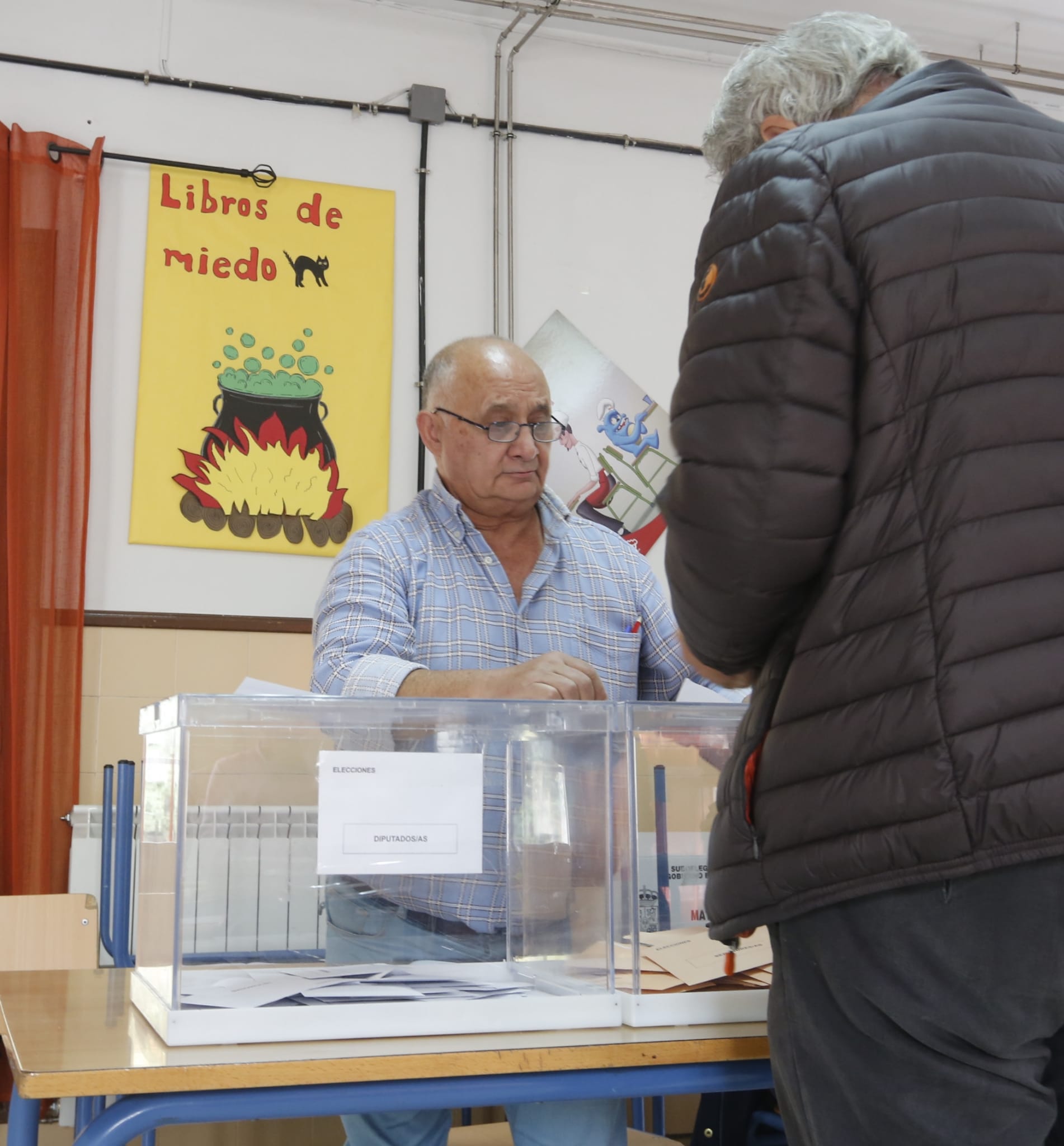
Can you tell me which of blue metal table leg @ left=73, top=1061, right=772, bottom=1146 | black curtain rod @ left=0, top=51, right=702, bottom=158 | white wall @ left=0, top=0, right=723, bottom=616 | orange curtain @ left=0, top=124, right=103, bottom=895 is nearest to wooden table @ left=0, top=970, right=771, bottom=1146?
blue metal table leg @ left=73, top=1061, right=772, bottom=1146

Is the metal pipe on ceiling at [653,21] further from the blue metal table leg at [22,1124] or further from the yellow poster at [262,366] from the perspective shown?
the blue metal table leg at [22,1124]

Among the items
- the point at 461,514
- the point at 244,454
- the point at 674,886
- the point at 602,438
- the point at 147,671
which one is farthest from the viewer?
the point at 602,438

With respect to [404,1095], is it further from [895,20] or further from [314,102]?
[895,20]

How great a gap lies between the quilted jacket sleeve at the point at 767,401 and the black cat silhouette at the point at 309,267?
2795 mm

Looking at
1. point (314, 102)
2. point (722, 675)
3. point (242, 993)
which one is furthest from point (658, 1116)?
point (314, 102)

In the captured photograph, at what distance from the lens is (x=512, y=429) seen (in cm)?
229

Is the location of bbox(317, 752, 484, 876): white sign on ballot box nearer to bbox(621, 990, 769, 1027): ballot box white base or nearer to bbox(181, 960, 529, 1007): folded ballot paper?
bbox(181, 960, 529, 1007): folded ballot paper

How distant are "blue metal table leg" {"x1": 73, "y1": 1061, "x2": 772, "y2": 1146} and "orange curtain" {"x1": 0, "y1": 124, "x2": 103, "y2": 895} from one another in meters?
2.12

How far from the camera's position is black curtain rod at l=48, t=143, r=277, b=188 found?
3430 millimetres

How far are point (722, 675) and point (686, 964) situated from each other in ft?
1.21

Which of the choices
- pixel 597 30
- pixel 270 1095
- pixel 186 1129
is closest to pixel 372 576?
pixel 270 1095

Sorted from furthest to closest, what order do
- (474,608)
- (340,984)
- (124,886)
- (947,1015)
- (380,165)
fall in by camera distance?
(380,165) < (124,886) < (474,608) < (340,984) < (947,1015)

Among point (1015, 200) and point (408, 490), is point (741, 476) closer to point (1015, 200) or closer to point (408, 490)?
point (1015, 200)

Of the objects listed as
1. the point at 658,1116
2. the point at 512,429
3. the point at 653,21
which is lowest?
the point at 658,1116
